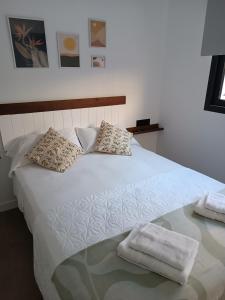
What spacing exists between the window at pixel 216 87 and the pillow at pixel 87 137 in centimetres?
143

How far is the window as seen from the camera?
2475mm

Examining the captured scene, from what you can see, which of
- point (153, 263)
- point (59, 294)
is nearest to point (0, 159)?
point (59, 294)

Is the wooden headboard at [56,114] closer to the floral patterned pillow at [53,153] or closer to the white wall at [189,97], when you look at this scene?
the floral patterned pillow at [53,153]

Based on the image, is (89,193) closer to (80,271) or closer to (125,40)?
(80,271)

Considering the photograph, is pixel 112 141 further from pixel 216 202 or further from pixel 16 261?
pixel 16 261

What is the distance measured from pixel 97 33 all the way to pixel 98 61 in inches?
11.9

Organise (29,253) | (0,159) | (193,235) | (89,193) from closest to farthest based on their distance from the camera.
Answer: (193,235), (89,193), (29,253), (0,159)

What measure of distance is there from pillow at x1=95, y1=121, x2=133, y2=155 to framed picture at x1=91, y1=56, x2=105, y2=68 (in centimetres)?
74

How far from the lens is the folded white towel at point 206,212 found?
4.48 feet

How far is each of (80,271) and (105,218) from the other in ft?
1.27

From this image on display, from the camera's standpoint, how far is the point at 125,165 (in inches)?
84.8

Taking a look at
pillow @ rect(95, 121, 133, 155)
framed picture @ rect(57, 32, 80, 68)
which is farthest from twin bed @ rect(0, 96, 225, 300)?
framed picture @ rect(57, 32, 80, 68)

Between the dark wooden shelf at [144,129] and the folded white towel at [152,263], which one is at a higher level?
the dark wooden shelf at [144,129]

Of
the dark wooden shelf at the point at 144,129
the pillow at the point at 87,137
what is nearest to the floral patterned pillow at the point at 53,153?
the pillow at the point at 87,137
